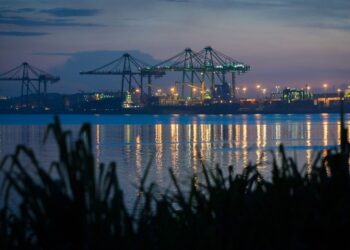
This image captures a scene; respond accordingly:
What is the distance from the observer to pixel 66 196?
1910 millimetres

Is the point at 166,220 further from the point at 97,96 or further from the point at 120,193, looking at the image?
the point at 97,96

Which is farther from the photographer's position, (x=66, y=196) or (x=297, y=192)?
(x=297, y=192)

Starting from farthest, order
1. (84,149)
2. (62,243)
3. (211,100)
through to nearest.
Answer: (211,100) → (62,243) → (84,149)

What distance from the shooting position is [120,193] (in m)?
1.92

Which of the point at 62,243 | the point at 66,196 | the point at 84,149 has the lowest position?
the point at 62,243

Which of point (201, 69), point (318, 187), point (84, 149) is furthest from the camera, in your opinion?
point (201, 69)

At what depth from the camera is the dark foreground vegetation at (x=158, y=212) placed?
185 centimetres

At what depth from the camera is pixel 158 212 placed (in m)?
2.29

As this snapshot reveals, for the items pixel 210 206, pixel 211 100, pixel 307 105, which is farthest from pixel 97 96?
pixel 210 206

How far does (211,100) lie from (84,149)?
92.0 metres

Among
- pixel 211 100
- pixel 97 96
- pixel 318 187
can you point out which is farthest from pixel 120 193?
pixel 97 96

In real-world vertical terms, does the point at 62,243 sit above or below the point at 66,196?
below

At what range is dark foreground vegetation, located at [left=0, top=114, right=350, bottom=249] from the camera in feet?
6.08

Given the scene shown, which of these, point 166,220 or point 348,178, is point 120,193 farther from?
point 348,178
